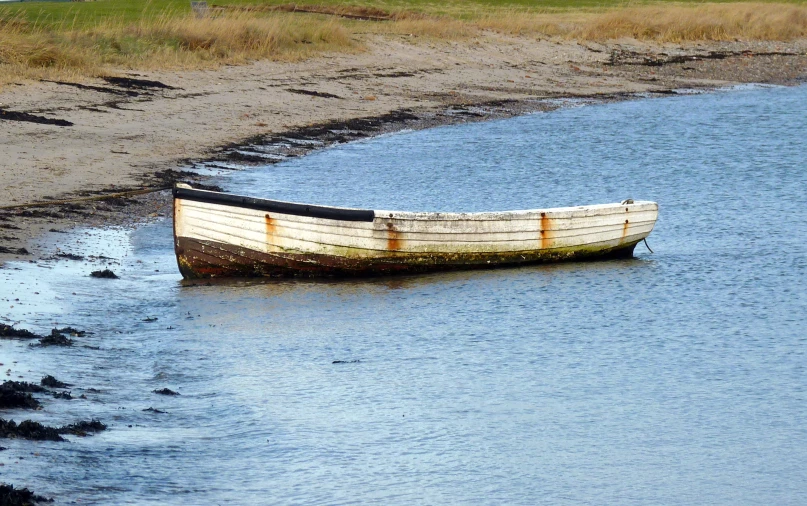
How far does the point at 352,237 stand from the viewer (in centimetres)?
1259

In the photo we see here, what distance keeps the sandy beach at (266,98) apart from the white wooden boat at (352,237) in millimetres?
1789

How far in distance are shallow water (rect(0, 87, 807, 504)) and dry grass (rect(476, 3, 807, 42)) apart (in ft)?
65.8

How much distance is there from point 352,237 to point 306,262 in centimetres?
58

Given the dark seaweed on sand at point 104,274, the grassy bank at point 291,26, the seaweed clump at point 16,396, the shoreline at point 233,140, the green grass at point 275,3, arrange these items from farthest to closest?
the green grass at point 275,3
the grassy bank at point 291,26
the shoreline at point 233,140
the dark seaweed on sand at point 104,274
the seaweed clump at point 16,396

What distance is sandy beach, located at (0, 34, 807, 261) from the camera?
15.2 meters

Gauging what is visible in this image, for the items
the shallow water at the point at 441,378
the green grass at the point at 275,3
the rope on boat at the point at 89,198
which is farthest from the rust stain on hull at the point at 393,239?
the green grass at the point at 275,3

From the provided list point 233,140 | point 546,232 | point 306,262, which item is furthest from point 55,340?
point 233,140

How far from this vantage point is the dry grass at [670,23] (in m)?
35.8

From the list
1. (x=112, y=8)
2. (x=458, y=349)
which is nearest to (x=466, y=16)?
(x=112, y=8)

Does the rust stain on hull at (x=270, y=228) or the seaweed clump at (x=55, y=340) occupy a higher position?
the rust stain on hull at (x=270, y=228)

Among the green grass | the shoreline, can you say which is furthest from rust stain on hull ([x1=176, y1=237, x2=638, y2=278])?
the green grass

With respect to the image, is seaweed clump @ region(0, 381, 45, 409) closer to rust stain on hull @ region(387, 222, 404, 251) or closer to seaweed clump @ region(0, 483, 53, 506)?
seaweed clump @ region(0, 483, 53, 506)

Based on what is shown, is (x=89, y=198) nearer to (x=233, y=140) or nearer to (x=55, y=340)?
(x=55, y=340)

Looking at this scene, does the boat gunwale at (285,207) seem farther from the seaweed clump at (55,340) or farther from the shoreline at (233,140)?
the seaweed clump at (55,340)
